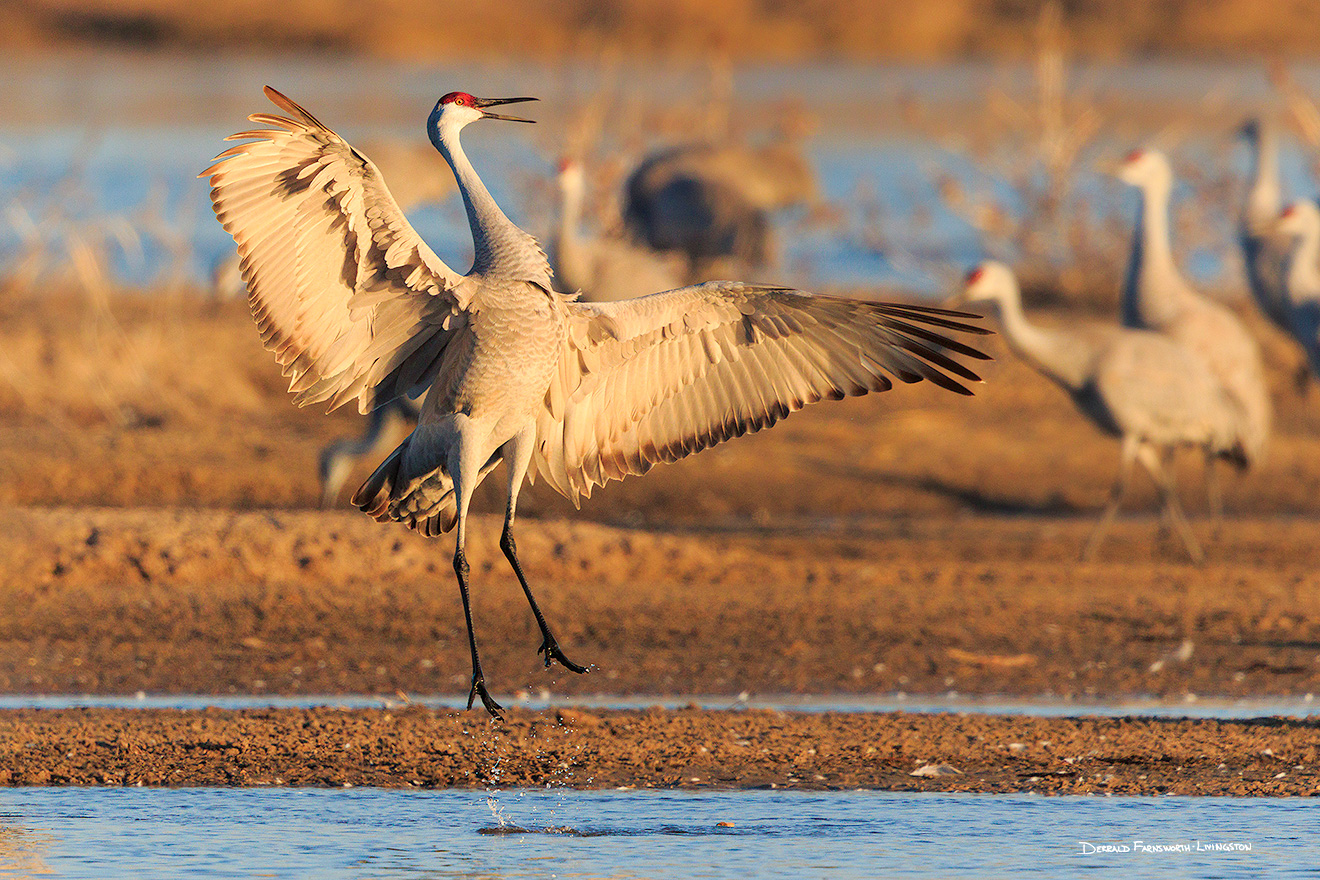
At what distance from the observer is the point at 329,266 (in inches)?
230

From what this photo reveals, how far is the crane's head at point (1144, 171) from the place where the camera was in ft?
41.0

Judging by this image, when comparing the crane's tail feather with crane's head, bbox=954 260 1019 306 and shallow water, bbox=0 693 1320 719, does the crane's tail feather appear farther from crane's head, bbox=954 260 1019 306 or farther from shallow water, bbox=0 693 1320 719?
crane's head, bbox=954 260 1019 306

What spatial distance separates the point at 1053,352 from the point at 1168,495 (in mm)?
954

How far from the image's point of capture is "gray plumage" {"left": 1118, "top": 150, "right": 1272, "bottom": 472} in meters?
11.3

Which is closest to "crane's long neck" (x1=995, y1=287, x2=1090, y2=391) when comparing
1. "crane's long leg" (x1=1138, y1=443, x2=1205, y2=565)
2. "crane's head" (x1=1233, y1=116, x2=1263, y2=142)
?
"crane's long leg" (x1=1138, y1=443, x2=1205, y2=565)

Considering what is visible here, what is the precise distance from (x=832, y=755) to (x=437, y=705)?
64.9 inches

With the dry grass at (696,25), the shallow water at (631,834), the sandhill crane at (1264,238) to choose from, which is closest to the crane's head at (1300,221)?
the sandhill crane at (1264,238)

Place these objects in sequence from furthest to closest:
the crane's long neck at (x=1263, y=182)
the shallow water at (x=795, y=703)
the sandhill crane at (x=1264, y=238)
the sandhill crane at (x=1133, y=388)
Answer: the crane's long neck at (x=1263, y=182)
the sandhill crane at (x=1264, y=238)
the sandhill crane at (x=1133, y=388)
the shallow water at (x=795, y=703)

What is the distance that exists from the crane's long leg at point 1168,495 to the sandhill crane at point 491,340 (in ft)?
14.5

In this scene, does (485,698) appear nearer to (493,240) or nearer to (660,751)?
(660,751)

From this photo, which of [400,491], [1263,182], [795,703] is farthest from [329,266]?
[1263,182]

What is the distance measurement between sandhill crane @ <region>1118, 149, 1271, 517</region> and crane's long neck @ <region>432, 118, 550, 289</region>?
5902 millimetres

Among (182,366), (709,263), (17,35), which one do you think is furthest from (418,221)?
(17,35)

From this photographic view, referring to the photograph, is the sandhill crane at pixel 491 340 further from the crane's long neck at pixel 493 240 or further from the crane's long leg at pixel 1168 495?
the crane's long leg at pixel 1168 495
